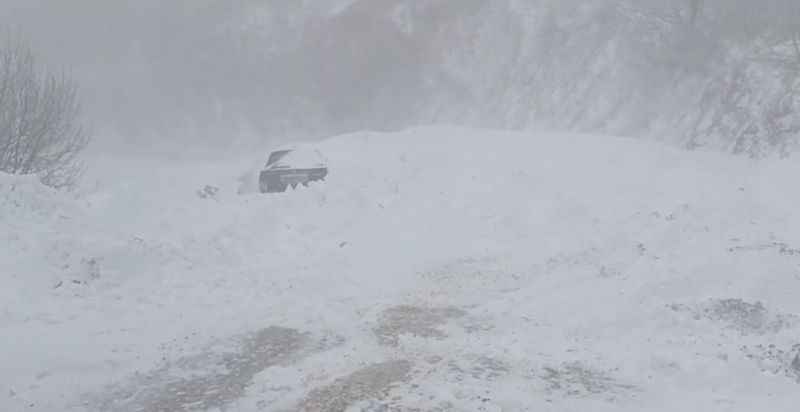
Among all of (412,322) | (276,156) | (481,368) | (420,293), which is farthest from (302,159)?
(481,368)

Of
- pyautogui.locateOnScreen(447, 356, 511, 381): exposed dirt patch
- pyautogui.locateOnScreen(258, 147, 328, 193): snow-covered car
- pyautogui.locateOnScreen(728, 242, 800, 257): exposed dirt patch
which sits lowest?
pyautogui.locateOnScreen(447, 356, 511, 381): exposed dirt patch

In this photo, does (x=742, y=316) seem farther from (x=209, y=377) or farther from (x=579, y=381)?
(x=209, y=377)

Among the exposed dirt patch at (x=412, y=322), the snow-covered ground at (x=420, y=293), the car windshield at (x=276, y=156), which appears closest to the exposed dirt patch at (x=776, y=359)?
the snow-covered ground at (x=420, y=293)

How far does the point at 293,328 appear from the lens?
8742mm

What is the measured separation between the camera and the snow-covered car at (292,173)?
17.6 meters

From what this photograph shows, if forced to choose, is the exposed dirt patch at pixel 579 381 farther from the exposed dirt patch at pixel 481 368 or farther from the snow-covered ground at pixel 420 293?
the exposed dirt patch at pixel 481 368

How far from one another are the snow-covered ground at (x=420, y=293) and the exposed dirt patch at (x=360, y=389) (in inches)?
1.0

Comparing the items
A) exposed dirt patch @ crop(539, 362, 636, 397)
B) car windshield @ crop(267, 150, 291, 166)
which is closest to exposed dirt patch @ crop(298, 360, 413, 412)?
exposed dirt patch @ crop(539, 362, 636, 397)

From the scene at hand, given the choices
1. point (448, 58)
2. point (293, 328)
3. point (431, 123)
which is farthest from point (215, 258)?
point (448, 58)

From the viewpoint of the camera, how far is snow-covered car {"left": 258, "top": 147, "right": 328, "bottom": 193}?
17562mm

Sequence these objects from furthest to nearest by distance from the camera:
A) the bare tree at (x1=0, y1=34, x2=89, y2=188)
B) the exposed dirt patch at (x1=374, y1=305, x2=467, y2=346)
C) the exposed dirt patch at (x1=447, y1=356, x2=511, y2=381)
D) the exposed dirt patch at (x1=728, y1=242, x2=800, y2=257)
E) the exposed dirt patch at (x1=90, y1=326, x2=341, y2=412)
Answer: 1. the bare tree at (x1=0, y1=34, x2=89, y2=188)
2. the exposed dirt patch at (x1=728, y1=242, x2=800, y2=257)
3. the exposed dirt patch at (x1=374, y1=305, x2=467, y2=346)
4. the exposed dirt patch at (x1=447, y1=356, x2=511, y2=381)
5. the exposed dirt patch at (x1=90, y1=326, x2=341, y2=412)

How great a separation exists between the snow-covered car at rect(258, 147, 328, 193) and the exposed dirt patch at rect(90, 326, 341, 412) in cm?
919

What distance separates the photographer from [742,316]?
805 cm

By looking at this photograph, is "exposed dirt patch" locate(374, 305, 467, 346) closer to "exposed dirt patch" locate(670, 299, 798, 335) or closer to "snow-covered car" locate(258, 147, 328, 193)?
"exposed dirt patch" locate(670, 299, 798, 335)
